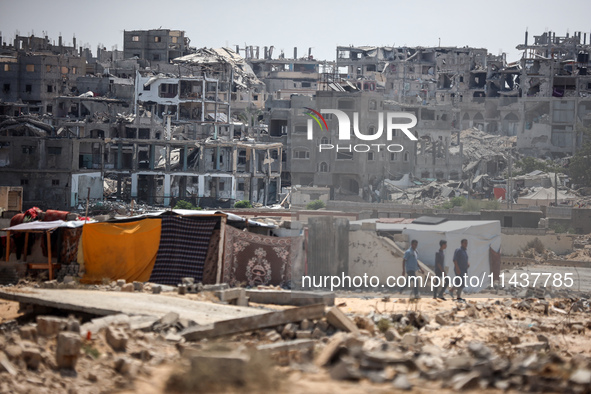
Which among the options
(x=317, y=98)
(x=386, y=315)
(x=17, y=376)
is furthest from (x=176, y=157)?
(x=17, y=376)

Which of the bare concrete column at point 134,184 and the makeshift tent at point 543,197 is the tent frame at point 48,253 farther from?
the makeshift tent at point 543,197

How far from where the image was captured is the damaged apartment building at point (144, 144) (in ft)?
141

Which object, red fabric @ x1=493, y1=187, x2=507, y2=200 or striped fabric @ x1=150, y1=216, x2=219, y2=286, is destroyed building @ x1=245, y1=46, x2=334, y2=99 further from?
striped fabric @ x1=150, y1=216, x2=219, y2=286

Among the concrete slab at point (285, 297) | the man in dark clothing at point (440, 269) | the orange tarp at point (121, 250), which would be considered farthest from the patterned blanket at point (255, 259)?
the man in dark clothing at point (440, 269)

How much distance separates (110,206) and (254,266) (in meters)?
27.4

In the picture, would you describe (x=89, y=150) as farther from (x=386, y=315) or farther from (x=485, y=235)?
(x=386, y=315)

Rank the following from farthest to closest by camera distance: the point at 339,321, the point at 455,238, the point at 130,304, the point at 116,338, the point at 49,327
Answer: the point at 455,238 → the point at 130,304 → the point at 339,321 → the point at 49,327 → the point at 116,338

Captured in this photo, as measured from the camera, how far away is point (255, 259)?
54.3 feet

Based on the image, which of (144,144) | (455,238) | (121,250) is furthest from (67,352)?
(144,144)

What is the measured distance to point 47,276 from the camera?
16.9 meters

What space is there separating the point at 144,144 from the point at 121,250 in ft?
111

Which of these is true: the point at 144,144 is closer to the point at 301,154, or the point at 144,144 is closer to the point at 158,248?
the point at 301,154

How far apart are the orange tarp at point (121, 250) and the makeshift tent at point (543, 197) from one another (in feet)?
113

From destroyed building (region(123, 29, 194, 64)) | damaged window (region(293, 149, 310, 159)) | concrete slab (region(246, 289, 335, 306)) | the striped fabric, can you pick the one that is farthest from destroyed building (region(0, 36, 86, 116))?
concrete slab (region(246, 289, 335, 306))
